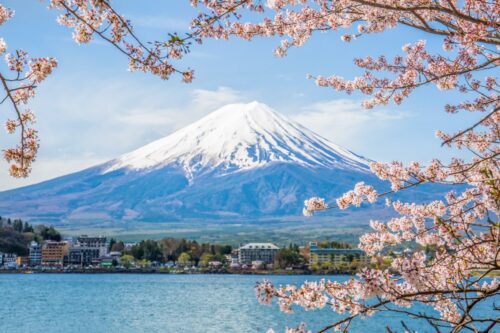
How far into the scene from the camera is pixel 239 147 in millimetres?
160625

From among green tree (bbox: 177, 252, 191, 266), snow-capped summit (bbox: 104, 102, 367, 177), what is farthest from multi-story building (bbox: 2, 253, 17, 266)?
snow-capped summit (bbox: 104, 102, 367, 177)

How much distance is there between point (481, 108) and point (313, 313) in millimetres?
29962

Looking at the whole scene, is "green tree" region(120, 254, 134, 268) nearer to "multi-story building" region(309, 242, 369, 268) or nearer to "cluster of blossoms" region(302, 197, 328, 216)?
"multi-story building" region(309, 242, 369, 268)

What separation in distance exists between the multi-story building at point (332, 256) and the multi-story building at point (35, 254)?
33571mm

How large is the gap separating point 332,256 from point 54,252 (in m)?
34.6

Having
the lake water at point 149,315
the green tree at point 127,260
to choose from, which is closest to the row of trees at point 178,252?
the green tree at point 127,260

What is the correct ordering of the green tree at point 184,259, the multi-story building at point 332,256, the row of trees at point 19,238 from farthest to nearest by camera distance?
1. the row of trees at point 19,238
2. the green tree at point 184,259
3. the multi-story building at point 332,256

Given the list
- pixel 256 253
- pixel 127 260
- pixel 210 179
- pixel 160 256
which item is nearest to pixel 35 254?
pixel 127 260

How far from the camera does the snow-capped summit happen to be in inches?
6053

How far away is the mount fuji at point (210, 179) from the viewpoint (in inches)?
5517

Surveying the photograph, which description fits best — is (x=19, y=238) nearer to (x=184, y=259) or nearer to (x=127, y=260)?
(x=127, y=260)

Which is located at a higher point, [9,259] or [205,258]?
[9,259]

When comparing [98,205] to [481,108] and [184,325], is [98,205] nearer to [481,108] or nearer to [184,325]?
[184,325]

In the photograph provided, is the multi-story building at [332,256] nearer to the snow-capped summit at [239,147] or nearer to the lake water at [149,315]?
the lake water at [149,315]
